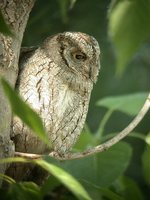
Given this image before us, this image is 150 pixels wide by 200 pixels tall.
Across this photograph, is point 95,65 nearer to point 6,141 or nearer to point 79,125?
point 79,125

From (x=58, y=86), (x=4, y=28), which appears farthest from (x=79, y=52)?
(x=4, y=28)

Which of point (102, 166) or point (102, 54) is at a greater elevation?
point (102, 166)

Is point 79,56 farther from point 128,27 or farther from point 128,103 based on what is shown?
point 128,27

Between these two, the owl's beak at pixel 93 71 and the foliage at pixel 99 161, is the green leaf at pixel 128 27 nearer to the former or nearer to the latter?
the foliage at pixel 99 161

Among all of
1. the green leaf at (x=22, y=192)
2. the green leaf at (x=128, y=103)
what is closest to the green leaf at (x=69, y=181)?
the green leaf at (x=22, y=192)

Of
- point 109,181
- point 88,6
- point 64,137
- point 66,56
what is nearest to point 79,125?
point 64,137

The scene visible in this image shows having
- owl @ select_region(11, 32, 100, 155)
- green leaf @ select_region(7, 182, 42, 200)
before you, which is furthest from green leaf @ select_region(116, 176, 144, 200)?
green leaf @ select_region(7, 182, 42, 200)
